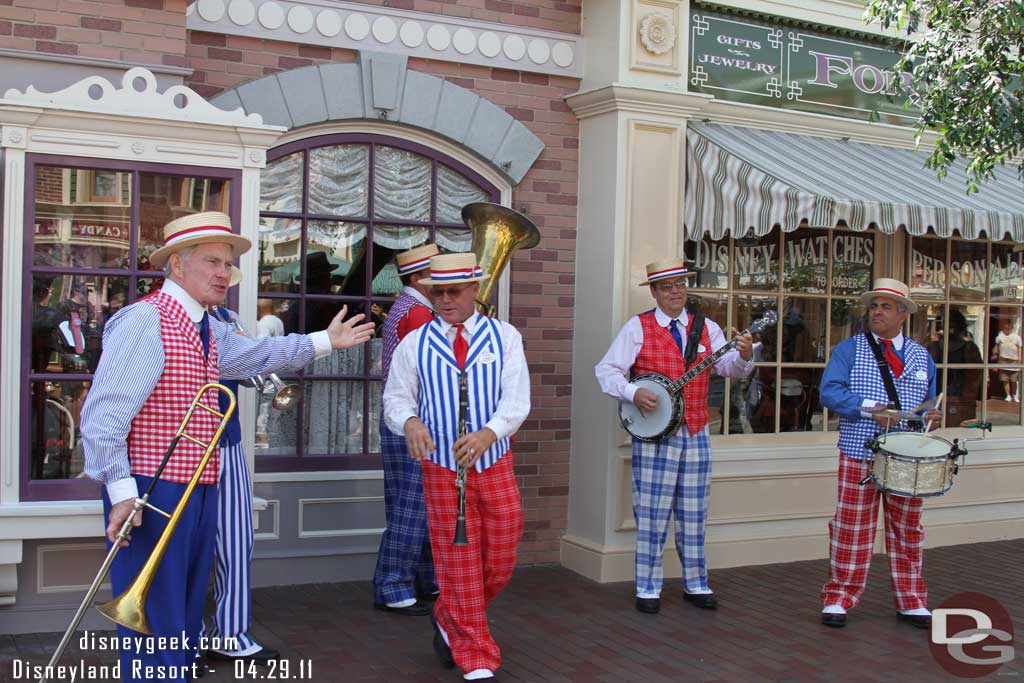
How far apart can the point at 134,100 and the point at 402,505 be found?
2.56m

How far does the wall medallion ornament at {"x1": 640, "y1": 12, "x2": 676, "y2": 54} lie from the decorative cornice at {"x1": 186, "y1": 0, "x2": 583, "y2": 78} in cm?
47

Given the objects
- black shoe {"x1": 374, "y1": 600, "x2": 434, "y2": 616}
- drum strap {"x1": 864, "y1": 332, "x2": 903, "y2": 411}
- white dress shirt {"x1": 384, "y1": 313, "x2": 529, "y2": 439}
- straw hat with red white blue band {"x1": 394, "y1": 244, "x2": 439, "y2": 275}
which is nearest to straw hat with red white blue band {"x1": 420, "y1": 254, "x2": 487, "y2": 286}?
white dress shirt {"x1": 384, "y1": 313, "x2": 529, "y2": 439}

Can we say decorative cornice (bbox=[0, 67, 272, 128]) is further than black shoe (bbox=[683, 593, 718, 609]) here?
No

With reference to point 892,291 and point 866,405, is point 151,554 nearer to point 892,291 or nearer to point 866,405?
point 866,405

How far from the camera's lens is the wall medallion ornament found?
7.34 metres

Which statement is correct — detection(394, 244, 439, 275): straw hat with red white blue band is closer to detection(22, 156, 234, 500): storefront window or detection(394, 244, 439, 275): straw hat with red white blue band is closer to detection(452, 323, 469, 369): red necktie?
detection(22, 156, 234, 500): storefront window

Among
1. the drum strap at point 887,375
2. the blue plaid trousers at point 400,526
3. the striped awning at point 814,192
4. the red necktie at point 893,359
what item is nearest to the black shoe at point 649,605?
the blue plaid trousers at point 400,526

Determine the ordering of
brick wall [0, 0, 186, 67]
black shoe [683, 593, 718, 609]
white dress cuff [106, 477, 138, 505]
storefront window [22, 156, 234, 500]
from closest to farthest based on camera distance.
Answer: white dress cuff [106, 477, 138, 505]
storefront window [22, 156, 234, 500]
brick wall [0, 0, 186, 67]
black shoe [683, 593, 718, 609]

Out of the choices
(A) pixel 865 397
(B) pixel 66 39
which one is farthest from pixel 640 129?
(B) pixel 66 39

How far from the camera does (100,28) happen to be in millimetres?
5766

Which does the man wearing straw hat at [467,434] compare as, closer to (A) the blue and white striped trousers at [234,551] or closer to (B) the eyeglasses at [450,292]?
(B) the eyeglasses at [450,292]

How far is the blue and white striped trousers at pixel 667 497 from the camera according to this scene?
6.59 meters

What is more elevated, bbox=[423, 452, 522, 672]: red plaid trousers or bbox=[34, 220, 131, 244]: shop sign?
bbox=[34, 220, 131, 244]: shop sign

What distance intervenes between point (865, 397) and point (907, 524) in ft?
2.54
